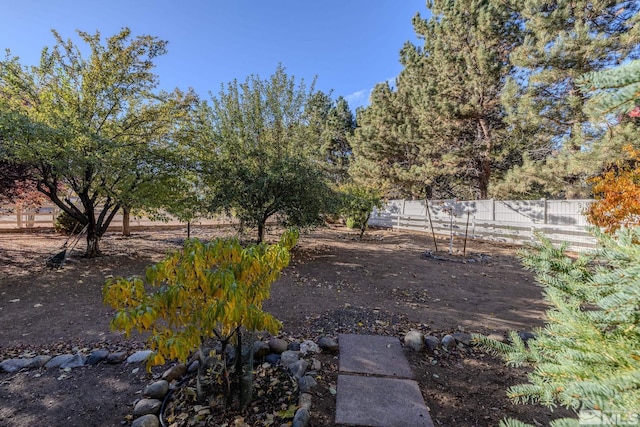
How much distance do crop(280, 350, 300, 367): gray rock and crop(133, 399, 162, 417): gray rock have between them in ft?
3.07

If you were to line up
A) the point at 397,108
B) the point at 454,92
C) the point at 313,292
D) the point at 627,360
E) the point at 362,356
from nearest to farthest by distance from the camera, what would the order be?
the point at 627,360 < the point at 362,356 < the point at 313,292 < the point at 454,92 < the point at 397,108

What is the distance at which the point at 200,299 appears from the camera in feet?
5.74

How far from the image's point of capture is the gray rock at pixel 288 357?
8.19ft

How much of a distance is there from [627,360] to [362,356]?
2298 millimetres

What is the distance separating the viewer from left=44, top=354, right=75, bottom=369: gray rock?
8.49 feet

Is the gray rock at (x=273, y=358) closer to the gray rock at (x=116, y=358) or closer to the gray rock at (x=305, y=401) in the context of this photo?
the gray rock at (x=305, y=401)

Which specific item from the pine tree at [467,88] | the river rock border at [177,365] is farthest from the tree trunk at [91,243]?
the pine tree at [467,88]

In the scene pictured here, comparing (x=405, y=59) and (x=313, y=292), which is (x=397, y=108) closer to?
(x=405, y=59)

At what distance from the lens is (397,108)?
15039 mm

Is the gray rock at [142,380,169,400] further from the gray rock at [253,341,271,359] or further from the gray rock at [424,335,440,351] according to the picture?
the gray rock at [424,335,440,351]

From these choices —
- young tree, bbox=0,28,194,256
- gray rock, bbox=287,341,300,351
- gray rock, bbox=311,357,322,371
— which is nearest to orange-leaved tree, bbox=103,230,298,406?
gray rock, bbox=311,357,322,371

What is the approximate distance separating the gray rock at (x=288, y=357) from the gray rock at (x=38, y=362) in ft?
7.02

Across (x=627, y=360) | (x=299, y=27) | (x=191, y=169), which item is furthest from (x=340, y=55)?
(x=627, y=360)

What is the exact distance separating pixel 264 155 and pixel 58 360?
17.0 ft
